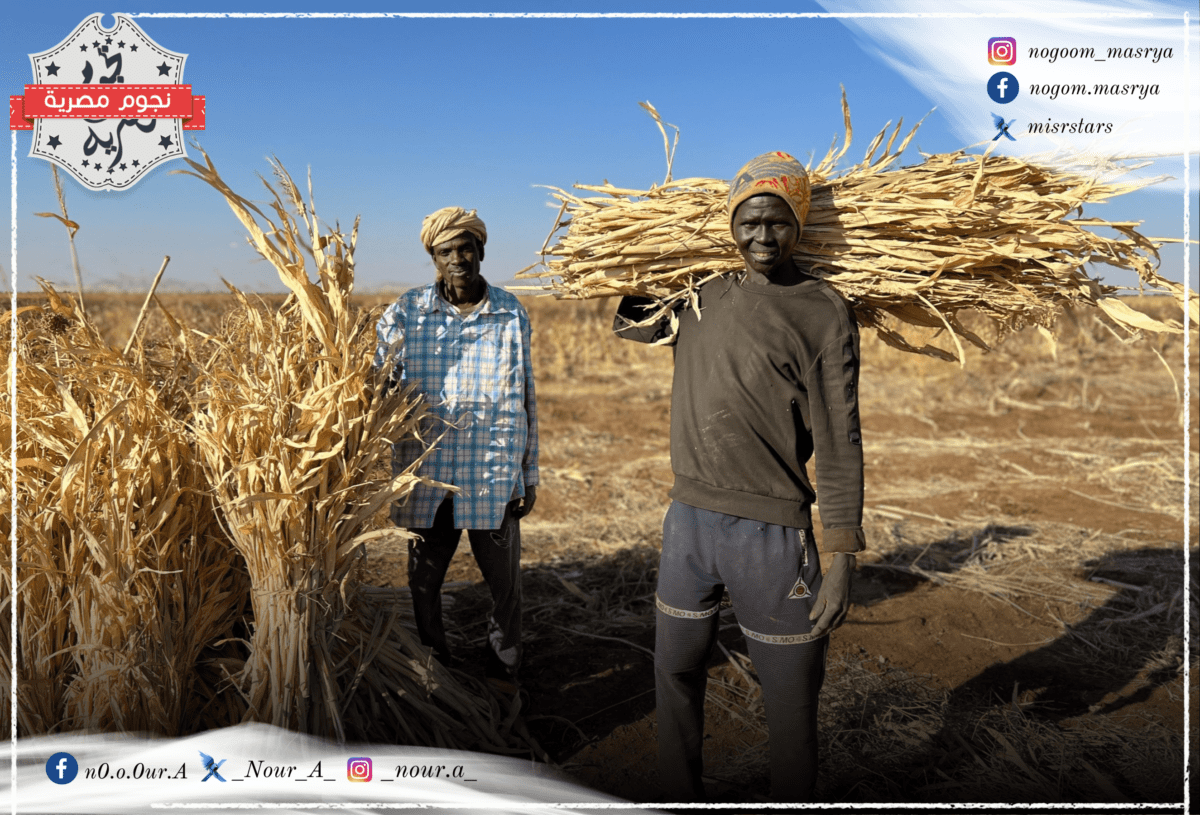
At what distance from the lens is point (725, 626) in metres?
3.78

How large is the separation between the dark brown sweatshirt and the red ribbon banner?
1.82 meters

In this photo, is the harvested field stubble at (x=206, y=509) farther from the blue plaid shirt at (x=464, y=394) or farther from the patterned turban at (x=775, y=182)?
the patterned turban at (x=775, y=182)

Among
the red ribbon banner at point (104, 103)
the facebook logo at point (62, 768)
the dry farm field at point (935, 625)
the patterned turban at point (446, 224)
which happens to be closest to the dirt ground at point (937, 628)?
the dry farm field at point (935, 625)

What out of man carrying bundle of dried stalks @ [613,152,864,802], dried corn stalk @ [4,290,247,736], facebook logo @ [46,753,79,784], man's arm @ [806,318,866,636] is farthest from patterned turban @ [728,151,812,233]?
facebook logo @ [46,753,79,784]

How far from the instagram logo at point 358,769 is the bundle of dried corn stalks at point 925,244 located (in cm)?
160

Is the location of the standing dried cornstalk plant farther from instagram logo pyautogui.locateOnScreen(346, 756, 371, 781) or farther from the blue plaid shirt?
the blue plaid shirt

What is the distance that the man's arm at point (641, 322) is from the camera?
237 centimetres

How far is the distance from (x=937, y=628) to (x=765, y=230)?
2609 millimetres

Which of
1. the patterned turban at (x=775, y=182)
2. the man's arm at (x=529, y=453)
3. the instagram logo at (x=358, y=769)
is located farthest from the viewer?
the man's arm at (x=529, y=453)

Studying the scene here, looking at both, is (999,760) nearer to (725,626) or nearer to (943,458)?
(725,626)

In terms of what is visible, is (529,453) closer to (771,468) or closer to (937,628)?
(771,468)

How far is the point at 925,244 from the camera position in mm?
2109

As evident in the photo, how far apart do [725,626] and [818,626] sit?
1.82 m

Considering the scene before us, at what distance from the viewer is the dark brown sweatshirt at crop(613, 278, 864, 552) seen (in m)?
2.00
